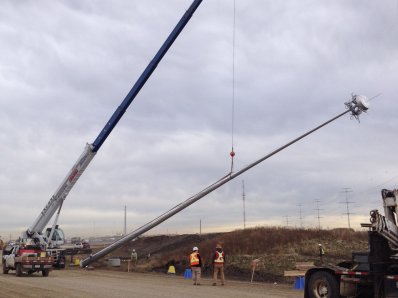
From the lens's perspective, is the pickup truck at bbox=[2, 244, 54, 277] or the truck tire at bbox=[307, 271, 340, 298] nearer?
the truck tire at bbox=[307, 271, 340, 298]

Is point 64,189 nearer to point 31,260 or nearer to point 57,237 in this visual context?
point 31,260

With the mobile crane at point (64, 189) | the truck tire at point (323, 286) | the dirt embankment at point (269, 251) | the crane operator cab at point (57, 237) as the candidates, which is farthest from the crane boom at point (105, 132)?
the truck tire at point (323, 286)

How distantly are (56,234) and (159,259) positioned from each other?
7.86 metres

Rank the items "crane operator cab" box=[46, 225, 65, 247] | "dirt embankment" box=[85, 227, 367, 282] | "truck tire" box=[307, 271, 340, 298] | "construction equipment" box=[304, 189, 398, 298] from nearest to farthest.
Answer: "construction equipment" box=[304, 189, 398, 298], "truck tire" box=[307, 271, 340, 298], "dirt embankment" box=[85, 227, 367, 282], "crane operator cab" box=[46, 225, 65, 247]

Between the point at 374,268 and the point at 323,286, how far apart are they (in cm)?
150

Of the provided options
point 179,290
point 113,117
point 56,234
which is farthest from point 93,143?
point 179,290

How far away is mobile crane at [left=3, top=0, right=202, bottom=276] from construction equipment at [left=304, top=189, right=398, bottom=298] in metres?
19.5

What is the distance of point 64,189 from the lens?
105 feet

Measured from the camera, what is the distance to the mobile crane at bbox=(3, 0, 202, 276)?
97.8 feet

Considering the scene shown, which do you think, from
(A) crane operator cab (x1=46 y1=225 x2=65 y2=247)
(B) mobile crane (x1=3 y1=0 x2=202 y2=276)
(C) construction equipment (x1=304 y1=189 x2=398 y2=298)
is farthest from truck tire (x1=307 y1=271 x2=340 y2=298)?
(A) crane operator cab (x1=46 y1=225 x2=65 y2=247)

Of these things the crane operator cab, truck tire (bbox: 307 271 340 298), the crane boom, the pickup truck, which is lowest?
truck tire (bbox: 307 271 340 298)

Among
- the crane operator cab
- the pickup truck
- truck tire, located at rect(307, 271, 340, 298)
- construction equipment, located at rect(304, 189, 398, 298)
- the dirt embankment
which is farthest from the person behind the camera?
the crane operator cab

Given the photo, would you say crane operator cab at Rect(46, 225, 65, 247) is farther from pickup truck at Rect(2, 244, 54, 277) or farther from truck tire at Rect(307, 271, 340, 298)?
truck tire at Rect(307, 271, 340, 298)

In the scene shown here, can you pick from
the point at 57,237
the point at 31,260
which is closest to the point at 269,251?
the point at 31,260
